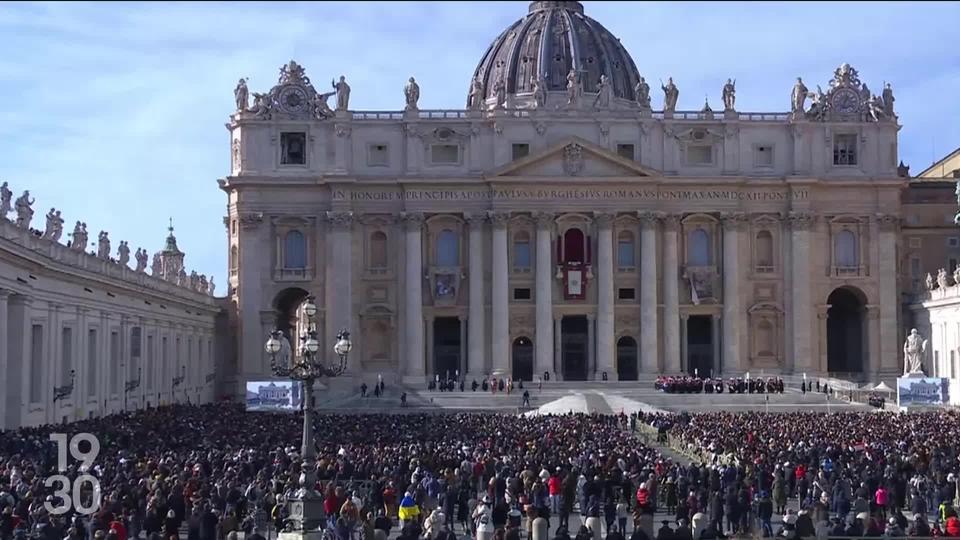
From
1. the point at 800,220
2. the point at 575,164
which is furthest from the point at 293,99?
the point at 800,220

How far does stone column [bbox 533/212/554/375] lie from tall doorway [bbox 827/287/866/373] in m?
17.9

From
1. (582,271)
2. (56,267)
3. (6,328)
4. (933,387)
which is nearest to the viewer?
(6,328)

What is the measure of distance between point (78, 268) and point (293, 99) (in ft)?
120

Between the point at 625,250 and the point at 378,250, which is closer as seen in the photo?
the point at 625,250

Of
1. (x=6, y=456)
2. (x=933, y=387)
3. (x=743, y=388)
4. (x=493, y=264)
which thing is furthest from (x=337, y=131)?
(x=6, y=456)

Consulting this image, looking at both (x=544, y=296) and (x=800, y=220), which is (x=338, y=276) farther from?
(x=800, y=220)

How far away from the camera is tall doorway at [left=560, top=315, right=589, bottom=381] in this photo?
90875 mm

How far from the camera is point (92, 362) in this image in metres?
58.9

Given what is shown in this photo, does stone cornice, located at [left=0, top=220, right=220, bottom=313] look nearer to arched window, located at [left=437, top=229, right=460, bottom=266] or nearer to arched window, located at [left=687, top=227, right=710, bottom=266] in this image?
arched window, located at [left=437, top=229, right=460, bottom=266]

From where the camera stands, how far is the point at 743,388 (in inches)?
3000

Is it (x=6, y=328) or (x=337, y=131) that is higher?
(x=337, y=131)

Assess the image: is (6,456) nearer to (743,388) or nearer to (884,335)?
(743,388)

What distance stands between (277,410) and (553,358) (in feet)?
109

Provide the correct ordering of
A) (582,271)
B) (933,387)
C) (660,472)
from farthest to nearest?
(582,271)
(933,387)
(660,472)
